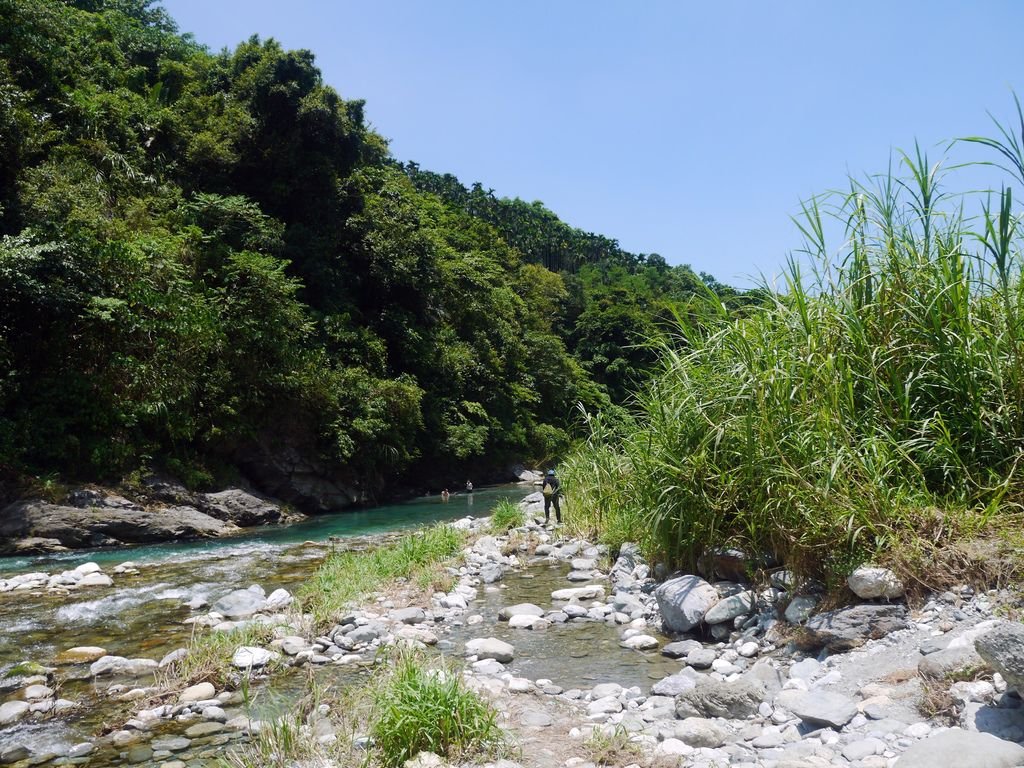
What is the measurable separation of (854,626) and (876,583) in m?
0.31

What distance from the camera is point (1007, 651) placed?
2.94m

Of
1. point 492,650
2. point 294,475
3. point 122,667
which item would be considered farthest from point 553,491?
point 294,475

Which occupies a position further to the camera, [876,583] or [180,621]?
[180,621]

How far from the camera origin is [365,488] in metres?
23.1

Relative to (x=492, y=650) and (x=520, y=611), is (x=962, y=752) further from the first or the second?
(x=520, y=611)

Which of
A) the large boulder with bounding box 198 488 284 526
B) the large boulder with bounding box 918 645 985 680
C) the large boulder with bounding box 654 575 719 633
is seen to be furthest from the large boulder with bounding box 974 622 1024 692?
the large boulder with bounding box 198 488 284 526

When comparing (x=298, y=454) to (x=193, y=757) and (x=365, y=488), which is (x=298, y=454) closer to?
(x=365, y=488)

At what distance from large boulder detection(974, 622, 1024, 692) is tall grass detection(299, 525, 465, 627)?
205 inches

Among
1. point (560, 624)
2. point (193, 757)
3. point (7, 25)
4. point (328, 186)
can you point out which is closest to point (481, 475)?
point (328, 186)

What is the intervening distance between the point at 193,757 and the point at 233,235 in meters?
20.5

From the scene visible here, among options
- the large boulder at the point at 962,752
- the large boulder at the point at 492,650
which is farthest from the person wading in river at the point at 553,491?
the large boulder at the point at 962,752

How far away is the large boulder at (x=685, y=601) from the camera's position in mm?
5668

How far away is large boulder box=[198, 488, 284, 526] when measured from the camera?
54.7 ft

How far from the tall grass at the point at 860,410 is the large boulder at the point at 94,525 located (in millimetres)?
11746
